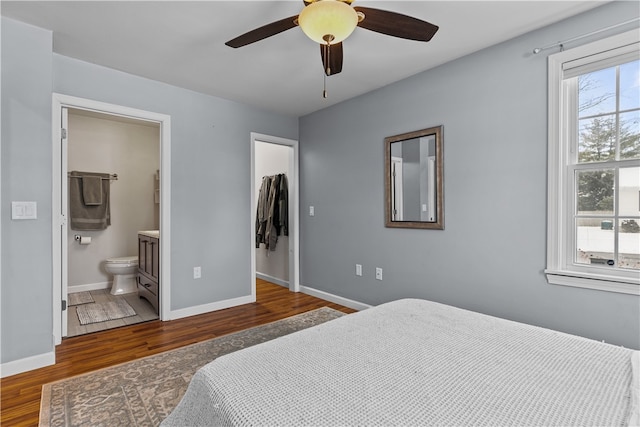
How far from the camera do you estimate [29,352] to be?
2.29 m

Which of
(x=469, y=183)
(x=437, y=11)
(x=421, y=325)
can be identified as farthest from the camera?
(x=469, y=183)

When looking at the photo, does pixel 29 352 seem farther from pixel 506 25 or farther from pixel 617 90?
pixel 617 90

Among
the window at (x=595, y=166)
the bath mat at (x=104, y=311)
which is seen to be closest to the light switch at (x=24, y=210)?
the bath mat at (x=104, y=311)

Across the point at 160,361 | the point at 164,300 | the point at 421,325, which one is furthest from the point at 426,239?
the point at 164,300

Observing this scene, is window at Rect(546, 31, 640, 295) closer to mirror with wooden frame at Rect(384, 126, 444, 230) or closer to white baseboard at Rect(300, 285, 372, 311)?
mirror with wooden frame at Rect(384, 126, 444, 230)

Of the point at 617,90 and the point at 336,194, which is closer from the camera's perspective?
the point at 617,90

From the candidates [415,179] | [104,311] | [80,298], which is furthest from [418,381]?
[80,298]

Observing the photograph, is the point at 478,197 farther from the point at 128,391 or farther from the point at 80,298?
the point at 80,298

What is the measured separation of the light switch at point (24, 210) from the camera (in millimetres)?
2225

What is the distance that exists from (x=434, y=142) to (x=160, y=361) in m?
2.81

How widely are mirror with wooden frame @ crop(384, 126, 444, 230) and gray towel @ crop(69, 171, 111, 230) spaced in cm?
389

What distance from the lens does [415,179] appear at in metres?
3.08

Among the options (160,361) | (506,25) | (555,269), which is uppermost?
(506,25)

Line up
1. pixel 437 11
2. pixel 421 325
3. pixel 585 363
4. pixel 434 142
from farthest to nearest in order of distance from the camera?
pixel 434 142 → pixel 437 11 → pixel 421 325 → pixel 585 363
